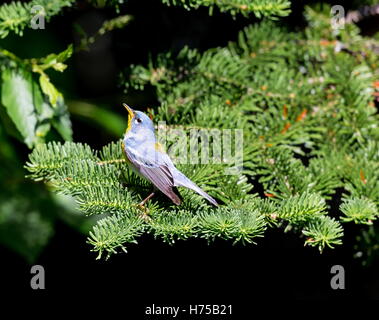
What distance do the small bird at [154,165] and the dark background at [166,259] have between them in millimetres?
596

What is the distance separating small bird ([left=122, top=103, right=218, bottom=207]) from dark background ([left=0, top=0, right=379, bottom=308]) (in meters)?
0.60

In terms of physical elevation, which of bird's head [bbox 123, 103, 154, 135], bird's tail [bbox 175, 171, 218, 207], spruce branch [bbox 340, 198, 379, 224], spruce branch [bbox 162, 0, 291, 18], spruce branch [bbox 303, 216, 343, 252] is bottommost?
spruce branch [bbox 303, 216, 343, 252]

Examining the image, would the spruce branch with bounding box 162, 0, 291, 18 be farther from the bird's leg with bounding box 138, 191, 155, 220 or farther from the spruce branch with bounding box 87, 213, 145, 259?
the spruce branch with bounding box 87, 213, 145, 259

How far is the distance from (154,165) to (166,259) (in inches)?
34.5

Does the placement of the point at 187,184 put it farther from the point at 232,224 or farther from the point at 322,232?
the point at 322,232

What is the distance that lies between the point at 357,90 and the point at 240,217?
102 centimetres

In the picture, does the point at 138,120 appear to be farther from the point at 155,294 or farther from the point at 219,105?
the point at 155,294

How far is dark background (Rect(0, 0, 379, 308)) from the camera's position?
7.36ft

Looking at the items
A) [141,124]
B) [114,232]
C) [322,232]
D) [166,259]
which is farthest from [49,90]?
[322,232]

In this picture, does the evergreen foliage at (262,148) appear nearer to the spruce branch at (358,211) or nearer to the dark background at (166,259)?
the spruce branch at (358,211)

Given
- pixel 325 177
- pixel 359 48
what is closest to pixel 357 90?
pixel 359 48

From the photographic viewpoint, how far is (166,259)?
7.60 ft

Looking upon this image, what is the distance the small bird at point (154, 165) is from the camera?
4.94 ft

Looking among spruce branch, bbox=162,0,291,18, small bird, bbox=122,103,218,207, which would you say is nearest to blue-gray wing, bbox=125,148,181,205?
small bird, bbox=122,103,218,207
